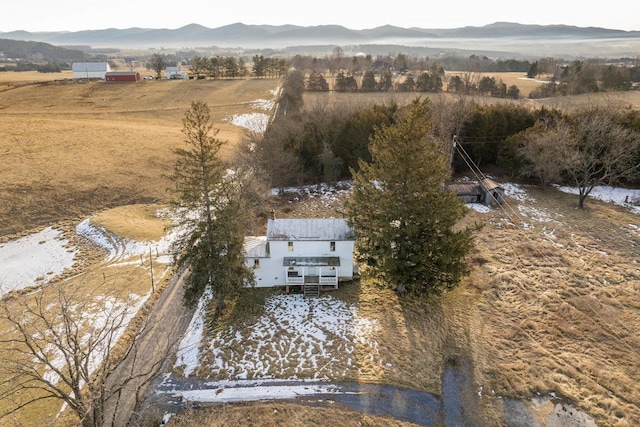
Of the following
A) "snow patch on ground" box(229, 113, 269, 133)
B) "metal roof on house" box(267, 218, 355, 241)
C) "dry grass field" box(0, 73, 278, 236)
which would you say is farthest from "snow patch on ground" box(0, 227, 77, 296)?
"snow patch on ground" box(229, 113, 269, 133)

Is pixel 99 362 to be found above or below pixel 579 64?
below

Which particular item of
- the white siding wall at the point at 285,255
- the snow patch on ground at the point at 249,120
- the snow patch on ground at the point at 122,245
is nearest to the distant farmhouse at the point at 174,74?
the snow patch on ground at the point at 249,120

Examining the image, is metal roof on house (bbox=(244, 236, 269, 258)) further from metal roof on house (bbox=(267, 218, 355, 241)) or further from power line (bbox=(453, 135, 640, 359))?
power line (bbox=(453, 135, 640, 359))

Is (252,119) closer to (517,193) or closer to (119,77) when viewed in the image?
(517,193)

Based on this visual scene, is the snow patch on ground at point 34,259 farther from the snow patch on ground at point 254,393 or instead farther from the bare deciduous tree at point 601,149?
the bare deciduous tree at point 601,149

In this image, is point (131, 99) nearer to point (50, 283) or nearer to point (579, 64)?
point (50, 283)

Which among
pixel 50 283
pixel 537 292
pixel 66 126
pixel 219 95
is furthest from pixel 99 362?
pixel 219 95

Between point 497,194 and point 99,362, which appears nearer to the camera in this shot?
point 99,362

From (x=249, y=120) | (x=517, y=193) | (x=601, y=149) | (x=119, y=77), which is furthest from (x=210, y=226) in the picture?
(x=119, y=77)
